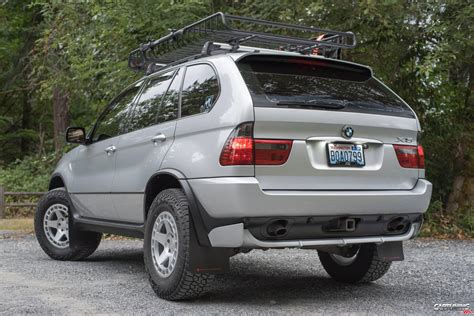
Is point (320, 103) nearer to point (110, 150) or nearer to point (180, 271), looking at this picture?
point (180, 271)

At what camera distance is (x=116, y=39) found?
10.9m

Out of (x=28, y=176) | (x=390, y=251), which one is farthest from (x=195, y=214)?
(x=28, y=176)

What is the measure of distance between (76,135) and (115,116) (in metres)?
0.59

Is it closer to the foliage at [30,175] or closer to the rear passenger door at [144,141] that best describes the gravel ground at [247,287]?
the rear passenger door at [144,141]

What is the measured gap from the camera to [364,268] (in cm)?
560

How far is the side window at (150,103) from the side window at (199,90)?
1.26ft

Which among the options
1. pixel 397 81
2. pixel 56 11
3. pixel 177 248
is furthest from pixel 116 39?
pixel 177 248

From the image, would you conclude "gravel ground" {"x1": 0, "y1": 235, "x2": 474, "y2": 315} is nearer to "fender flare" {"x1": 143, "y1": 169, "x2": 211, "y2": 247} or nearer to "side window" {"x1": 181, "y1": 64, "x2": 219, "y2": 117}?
"fender flare" {"x1": 143, "y1": 169, "x2": 211, "y2": 247}

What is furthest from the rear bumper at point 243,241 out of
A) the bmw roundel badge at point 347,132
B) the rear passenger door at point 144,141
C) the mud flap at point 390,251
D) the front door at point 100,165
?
the front door at point 100,165

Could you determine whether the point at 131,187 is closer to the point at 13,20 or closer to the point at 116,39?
the point at 116,39

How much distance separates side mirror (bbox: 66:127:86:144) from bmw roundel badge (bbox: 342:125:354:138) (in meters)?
3.14

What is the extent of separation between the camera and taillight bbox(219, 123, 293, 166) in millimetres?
4340

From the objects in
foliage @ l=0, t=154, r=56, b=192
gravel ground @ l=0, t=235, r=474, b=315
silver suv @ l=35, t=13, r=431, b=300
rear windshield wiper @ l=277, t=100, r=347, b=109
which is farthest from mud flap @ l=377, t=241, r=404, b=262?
foliage @ l=0, t=154, r=56, b=192

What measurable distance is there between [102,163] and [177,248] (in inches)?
76.9
